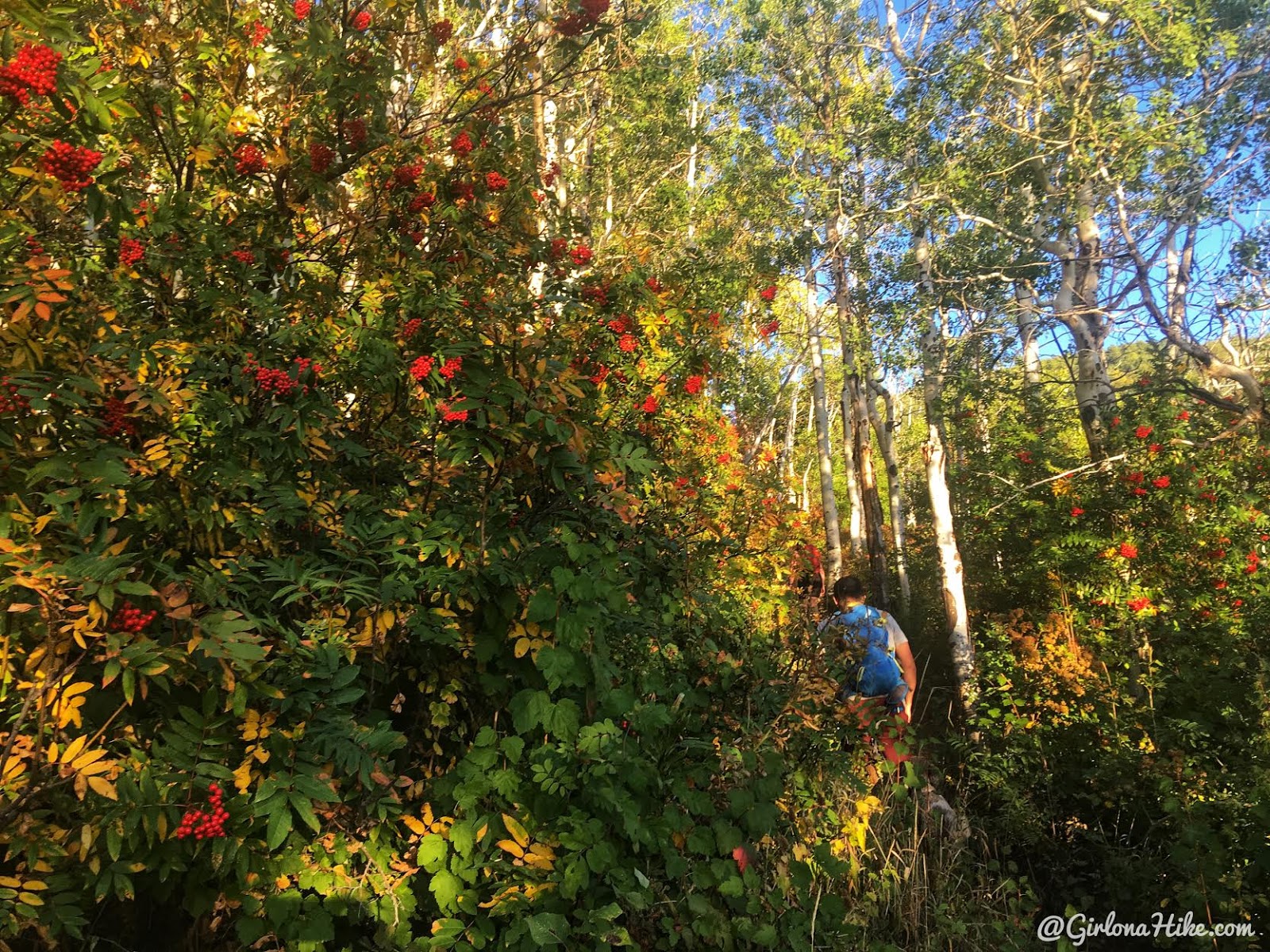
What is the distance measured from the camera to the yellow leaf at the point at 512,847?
2.03 metres

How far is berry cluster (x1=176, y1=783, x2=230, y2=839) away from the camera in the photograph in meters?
1.61

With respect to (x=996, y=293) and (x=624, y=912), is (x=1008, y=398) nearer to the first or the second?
(x=996, y=293)

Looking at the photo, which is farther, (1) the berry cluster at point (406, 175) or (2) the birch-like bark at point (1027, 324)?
(2) the birch-like bark at point (1027, 324)

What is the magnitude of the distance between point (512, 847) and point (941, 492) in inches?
284

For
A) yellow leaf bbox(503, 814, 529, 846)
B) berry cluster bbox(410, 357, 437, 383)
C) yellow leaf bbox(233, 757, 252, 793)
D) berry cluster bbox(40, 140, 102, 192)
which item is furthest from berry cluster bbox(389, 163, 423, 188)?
yellow leaf bbox(503, 814, 529, 846)

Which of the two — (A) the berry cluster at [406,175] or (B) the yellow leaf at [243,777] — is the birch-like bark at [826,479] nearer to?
(A) the berry cluster at [406,175]

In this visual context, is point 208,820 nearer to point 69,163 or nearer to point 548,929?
point 548,929

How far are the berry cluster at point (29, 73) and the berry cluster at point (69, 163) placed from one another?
122mm

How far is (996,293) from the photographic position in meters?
9.69

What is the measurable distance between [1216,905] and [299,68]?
18.4ft

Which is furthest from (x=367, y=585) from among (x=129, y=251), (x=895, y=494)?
(x=895, y=494)

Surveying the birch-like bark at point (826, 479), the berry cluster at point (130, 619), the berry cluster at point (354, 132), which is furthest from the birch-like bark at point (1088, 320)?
the berry cluster at point (130, 619)

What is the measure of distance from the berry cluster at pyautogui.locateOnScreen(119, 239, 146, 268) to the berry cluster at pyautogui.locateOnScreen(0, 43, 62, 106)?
56 cm

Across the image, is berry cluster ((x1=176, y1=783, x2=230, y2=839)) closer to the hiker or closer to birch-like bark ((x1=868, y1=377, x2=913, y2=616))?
the hiker
